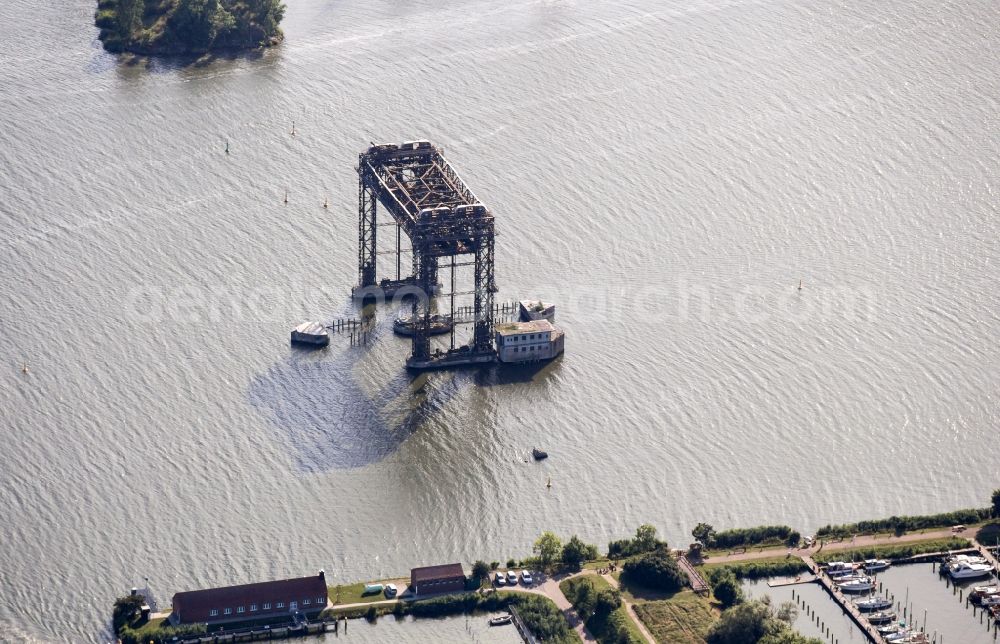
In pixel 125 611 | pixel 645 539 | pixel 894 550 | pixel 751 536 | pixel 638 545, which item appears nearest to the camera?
pixel 125 611

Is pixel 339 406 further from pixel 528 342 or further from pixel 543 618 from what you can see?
pixel 543 618

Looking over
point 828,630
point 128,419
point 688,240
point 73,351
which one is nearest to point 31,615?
point 128,419

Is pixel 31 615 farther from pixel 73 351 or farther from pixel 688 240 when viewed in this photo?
pixel 688 240

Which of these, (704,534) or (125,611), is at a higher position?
(704,534)

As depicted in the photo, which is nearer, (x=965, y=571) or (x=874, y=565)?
(x=965, y=571)

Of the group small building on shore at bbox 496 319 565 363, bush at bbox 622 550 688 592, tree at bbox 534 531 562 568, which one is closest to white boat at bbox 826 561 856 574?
bush at bbox 622 550 688 592

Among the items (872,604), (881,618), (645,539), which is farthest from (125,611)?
(881,618)

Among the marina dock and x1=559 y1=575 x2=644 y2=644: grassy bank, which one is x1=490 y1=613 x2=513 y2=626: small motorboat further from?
the marina dock
